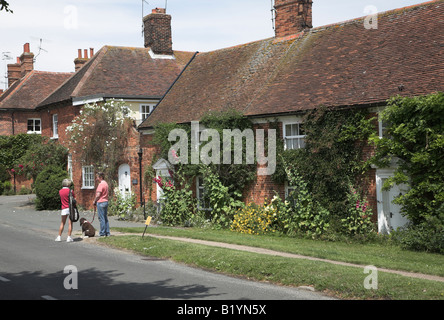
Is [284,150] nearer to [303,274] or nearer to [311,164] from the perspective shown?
[311,164]

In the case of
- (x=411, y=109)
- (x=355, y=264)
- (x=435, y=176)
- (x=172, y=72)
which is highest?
(x=172, y=72)

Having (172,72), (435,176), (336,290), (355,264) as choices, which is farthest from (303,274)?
(172,72)

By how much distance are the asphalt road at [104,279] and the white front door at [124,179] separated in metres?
10.6

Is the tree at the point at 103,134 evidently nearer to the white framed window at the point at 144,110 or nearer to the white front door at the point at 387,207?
the white framed window at the point at 144,110

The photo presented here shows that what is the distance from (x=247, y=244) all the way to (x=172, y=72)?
1824cm

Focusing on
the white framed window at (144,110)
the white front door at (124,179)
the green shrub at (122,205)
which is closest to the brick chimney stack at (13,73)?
the white framed window at (144,110)

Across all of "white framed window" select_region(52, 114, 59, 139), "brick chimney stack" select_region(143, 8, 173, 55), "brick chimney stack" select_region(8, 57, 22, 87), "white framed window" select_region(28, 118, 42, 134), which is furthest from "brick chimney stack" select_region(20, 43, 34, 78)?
"brick chimney stack" select_region(143, 8, 173, 55)

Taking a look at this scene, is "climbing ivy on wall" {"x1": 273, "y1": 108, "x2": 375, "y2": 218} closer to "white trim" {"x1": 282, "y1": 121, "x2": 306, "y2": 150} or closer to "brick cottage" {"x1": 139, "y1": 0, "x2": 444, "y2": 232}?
"brick cottage" {"x1": 139, "y1": 0, "x2": 444, "y2": 232}

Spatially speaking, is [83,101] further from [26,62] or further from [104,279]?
[26,62]

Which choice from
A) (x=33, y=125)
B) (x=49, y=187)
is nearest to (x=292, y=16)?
(x=49, y=187)

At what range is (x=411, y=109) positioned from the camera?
14.3m

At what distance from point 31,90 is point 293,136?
32636mm

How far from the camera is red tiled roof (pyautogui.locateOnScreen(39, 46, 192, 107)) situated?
2786 centimetres

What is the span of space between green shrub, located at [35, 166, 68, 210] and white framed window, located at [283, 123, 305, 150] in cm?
1403
